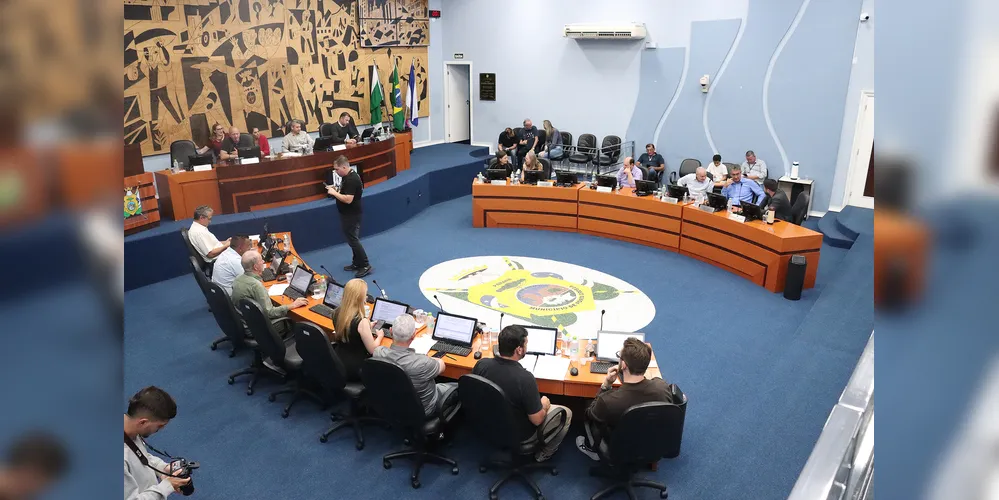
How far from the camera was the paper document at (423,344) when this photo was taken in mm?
4896

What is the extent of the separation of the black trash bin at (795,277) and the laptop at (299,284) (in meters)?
5.50

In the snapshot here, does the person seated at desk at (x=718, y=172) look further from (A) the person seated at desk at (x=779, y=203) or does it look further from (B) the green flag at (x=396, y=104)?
(B) the green flag at (x=396, y=104)

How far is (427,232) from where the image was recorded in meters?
10.2

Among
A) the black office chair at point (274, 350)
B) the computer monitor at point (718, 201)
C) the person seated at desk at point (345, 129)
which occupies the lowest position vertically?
the black office chair at point (274, 350)

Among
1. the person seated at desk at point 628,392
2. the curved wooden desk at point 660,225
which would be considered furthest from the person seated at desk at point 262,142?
the person seated at desk at point 628,392

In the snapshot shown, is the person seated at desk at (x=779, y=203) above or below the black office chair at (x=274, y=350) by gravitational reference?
above

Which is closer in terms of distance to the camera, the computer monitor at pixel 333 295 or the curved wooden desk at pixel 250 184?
the computer monitor at pixel 333 295

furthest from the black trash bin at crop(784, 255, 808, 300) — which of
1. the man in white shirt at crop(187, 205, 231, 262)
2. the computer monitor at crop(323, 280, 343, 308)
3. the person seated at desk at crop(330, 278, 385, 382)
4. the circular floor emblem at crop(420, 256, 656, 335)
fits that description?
the man in white shirt at crop(187, 205, 231, 262)

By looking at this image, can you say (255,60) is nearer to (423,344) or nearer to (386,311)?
(386,311)

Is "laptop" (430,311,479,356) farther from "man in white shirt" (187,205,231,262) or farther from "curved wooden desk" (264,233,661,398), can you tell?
"man in white shirt" (187,205,231,262)

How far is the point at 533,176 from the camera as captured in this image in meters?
10.4

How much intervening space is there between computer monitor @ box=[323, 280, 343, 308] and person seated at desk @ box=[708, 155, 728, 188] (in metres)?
6.60
